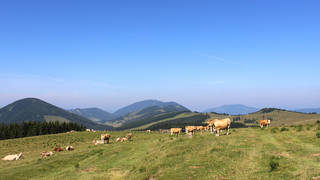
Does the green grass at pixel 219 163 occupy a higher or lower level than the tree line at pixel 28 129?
higher

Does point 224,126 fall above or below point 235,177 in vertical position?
above

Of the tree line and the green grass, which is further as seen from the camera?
the tree line

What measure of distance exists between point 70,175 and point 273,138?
78.7ft

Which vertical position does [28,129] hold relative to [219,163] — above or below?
below

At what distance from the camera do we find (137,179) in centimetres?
1988

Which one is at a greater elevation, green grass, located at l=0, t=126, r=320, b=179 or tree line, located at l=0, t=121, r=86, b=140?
green grass, located at l=0, t=126, r=320, b=179

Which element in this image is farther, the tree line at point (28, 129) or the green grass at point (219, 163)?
the tree line at point (28, 129)

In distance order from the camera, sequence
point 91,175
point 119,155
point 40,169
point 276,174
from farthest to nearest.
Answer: point 119,155 → point 40,169 → point 91,175 → point 276,174

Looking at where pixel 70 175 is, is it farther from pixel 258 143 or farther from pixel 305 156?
pixel 305 156

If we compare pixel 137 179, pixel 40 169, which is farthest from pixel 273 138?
pixel 40 169

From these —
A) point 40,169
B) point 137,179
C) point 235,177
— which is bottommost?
point 40,169

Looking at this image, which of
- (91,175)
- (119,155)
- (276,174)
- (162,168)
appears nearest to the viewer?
(276,174)

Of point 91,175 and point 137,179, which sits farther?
point 91,175

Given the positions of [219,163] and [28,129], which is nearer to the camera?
[219,163]
